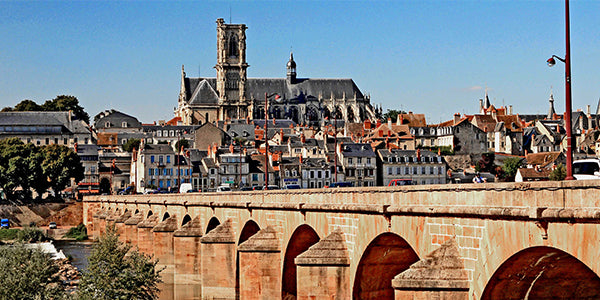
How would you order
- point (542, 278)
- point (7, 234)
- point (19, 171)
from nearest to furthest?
point (542, 278), point (7, 234), point (19, 171)

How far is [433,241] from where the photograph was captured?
2091 cm

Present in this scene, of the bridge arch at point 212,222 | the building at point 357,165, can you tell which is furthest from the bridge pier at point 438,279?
the building at point 357,165

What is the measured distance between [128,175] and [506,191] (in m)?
132

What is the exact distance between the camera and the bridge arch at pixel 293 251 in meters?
35.0

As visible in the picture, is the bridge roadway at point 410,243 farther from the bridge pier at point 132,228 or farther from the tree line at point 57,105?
the tree line at point 57,105

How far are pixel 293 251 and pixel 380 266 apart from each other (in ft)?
31.1

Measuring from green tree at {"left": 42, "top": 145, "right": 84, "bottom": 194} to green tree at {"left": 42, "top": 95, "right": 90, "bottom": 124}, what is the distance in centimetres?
5572

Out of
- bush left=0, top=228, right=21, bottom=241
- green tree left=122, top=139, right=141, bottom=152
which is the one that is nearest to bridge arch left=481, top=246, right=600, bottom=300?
bush left=0, top=228, right=21, bottom=241

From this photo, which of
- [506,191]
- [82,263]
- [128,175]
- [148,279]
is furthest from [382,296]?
[128,175]

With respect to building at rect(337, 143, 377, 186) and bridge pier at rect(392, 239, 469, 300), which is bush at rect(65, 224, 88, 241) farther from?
bridge pier at rect(392, 239, 469, 300)

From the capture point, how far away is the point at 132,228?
75750 mm

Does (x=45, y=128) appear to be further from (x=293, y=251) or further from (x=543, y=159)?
(x=293, y=251)

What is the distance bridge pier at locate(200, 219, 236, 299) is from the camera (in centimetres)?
4544

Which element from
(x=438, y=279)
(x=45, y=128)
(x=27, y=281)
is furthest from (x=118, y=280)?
(x=45, y=128)
